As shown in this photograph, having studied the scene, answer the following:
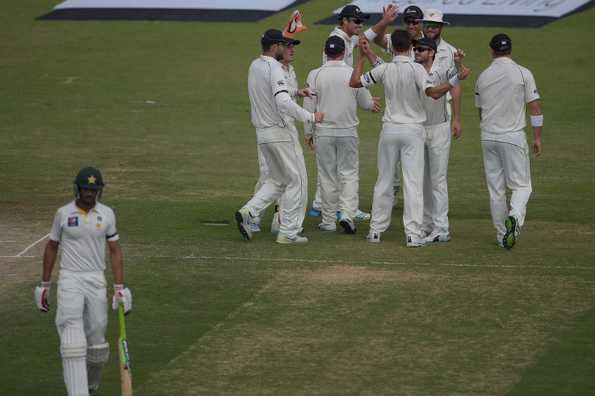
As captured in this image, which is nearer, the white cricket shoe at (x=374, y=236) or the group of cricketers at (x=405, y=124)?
the group of cricketers at (x=405, y=124)

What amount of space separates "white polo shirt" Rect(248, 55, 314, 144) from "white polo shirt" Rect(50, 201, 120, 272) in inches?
193

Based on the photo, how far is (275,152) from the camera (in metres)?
14.6

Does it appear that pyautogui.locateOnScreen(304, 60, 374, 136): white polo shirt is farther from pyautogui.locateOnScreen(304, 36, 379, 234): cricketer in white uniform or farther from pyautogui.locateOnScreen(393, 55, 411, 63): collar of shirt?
pyautogui.locateOnScreen(393, 55, 411, 63): collar of shirt

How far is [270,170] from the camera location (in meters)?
14.8

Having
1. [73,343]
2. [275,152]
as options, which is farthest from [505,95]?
[73,343]

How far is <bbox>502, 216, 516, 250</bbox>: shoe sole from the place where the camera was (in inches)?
554

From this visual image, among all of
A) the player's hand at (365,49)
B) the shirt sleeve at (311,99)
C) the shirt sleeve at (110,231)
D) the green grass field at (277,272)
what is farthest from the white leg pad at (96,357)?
the player's hand at (365,49)

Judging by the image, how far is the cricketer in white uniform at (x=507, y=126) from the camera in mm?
14266

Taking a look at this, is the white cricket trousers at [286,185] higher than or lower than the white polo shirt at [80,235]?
lower

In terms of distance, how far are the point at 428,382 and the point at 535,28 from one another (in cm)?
1995

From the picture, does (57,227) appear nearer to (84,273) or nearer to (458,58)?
(84,273)

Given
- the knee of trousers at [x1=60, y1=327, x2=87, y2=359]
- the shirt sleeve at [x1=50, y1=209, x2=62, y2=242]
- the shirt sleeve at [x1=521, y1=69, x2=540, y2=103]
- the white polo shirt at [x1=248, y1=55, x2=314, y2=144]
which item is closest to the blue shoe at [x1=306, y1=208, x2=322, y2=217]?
the white polo shirt at [x1=248, y1=55, x2=314, y2=144]

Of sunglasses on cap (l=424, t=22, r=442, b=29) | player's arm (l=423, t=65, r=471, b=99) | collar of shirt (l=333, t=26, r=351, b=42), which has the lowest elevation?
player's arm (l=423, t=65, r=471, b=99)

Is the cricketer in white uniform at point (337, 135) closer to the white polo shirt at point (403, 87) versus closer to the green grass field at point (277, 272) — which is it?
the green grass field at point (277, 272)
